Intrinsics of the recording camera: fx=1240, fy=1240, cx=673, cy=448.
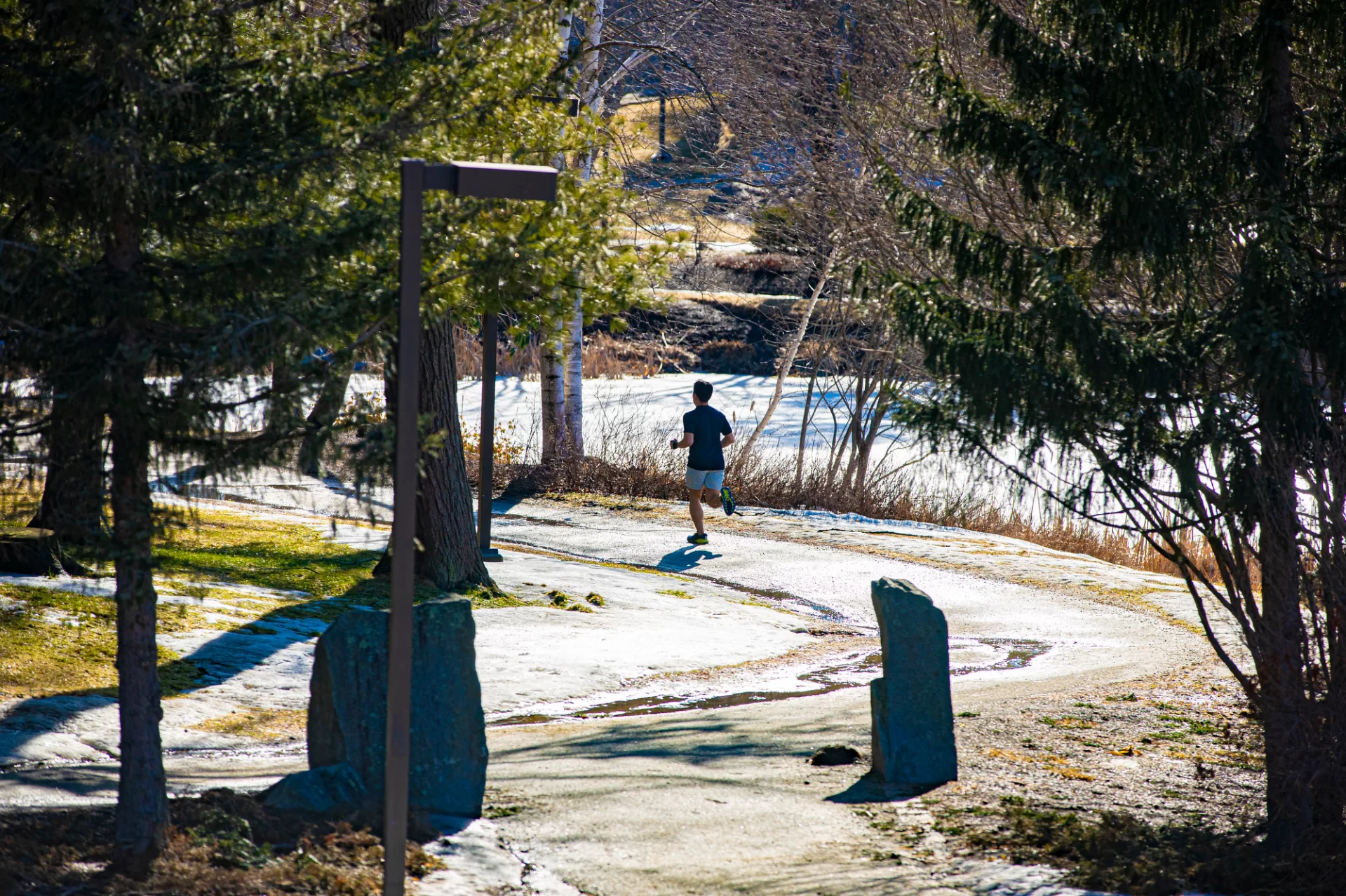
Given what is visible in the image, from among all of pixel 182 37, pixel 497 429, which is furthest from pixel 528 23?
pixel 497 429

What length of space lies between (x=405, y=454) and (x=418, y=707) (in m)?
1.79

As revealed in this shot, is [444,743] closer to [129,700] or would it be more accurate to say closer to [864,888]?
[129,700]

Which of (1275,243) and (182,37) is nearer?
(182,37)

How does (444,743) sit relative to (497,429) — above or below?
below

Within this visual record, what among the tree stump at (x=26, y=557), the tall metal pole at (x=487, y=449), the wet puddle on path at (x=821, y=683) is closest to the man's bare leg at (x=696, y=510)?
the tall metal pole at (x=487, y=449)

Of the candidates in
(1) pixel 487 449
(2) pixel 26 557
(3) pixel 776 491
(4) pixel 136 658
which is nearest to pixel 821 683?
(1) pixel 487 449

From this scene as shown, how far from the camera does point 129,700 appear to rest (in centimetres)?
443

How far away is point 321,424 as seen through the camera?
165 inches

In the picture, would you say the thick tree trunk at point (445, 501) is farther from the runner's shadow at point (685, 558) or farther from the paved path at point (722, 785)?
the runner's shadow at point (685, 558)

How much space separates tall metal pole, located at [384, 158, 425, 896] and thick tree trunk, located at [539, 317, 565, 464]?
46.0ft

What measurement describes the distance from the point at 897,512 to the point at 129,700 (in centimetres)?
1546

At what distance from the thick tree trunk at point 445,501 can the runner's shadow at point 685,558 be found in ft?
9.82

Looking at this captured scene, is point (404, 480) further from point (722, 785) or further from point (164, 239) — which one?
point (722, 785)

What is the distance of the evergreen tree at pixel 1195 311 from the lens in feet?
17.5
